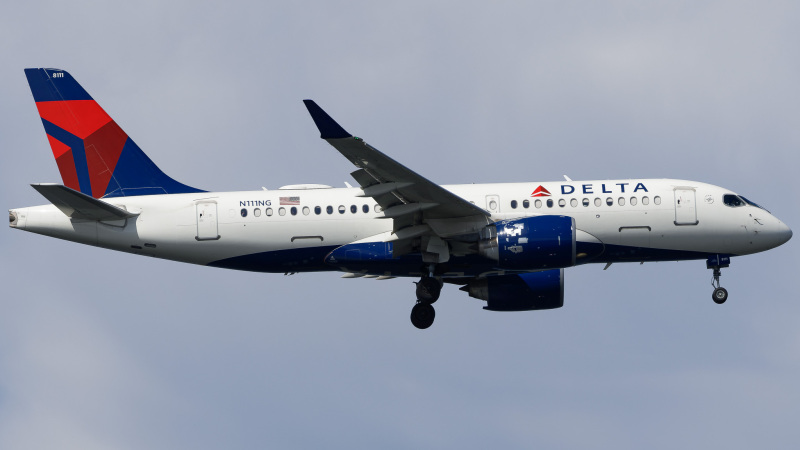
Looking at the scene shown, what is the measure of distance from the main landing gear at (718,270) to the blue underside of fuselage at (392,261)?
0.35 m

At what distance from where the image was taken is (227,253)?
42781mm

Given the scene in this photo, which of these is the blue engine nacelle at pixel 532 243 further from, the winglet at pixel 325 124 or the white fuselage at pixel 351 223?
the winglet at pixel 325 124

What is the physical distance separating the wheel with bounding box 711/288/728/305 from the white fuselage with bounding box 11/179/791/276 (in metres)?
1.67

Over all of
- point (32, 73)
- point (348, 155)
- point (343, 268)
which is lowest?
point (343, 268)

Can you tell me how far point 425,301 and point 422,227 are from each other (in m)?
3.58

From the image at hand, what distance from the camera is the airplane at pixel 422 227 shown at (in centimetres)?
4084

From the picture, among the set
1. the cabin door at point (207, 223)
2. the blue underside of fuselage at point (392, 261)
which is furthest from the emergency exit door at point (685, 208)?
the cabin door at point (207, 223)

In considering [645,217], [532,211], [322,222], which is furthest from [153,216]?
[645,217]

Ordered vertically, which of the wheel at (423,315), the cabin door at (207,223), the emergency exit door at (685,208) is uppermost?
the emergency exit door at (685,208)

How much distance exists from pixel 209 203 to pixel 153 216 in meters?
1.99

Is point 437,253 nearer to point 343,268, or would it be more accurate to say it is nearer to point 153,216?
point 343,268

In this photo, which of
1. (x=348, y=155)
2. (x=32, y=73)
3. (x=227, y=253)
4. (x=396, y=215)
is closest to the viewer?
(x=348, y=155)

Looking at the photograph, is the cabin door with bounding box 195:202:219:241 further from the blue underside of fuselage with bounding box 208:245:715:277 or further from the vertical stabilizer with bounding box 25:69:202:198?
the vertical stabilizer with bounding box 25:69:202:198

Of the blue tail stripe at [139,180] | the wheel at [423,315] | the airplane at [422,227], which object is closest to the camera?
the airplane at [422,227]
